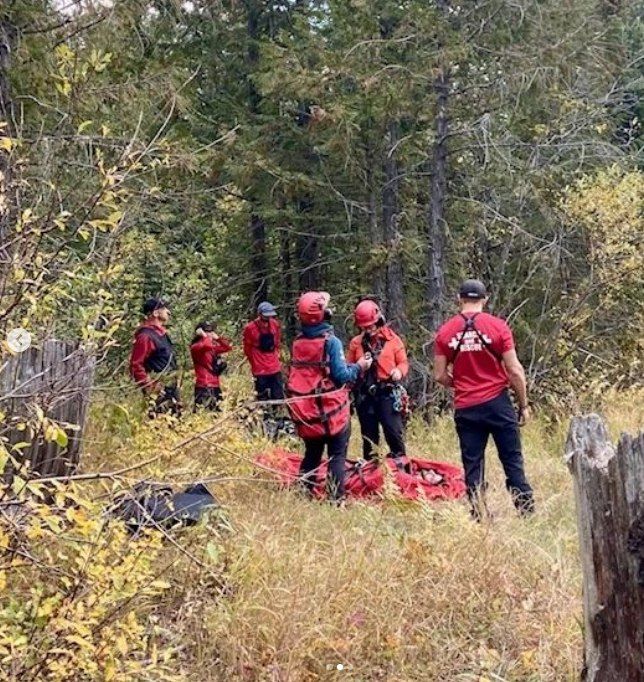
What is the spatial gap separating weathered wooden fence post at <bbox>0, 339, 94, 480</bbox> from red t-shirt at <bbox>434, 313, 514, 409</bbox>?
253cm

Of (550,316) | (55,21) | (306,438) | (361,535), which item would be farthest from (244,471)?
(550,316)

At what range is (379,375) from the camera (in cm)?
793

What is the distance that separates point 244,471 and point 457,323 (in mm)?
1959

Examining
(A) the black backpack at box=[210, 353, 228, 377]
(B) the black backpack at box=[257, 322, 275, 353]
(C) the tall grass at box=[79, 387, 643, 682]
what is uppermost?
(B) the black backpack at box=[257, 322, 275, 353]

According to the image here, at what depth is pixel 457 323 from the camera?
6168 mm

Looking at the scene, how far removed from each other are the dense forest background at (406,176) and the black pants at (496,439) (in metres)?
4.21

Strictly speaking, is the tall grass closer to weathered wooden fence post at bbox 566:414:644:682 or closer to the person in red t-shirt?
the person in red t-shirt

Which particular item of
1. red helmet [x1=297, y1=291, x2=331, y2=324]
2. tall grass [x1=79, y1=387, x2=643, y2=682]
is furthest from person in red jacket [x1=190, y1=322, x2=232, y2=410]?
tall grass [x1=79, y1=387, x2=643, y2=682]

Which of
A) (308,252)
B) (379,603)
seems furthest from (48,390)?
(308,252)

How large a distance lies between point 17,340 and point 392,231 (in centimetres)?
1104

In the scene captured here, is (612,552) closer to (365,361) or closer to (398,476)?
(398,476)

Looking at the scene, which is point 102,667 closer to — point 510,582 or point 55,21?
point 510,582

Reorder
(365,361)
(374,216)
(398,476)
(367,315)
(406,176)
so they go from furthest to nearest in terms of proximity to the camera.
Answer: (374,216), (406,176), (367,315), (365,361), (398,476)

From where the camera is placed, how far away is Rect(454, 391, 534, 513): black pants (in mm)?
6141
